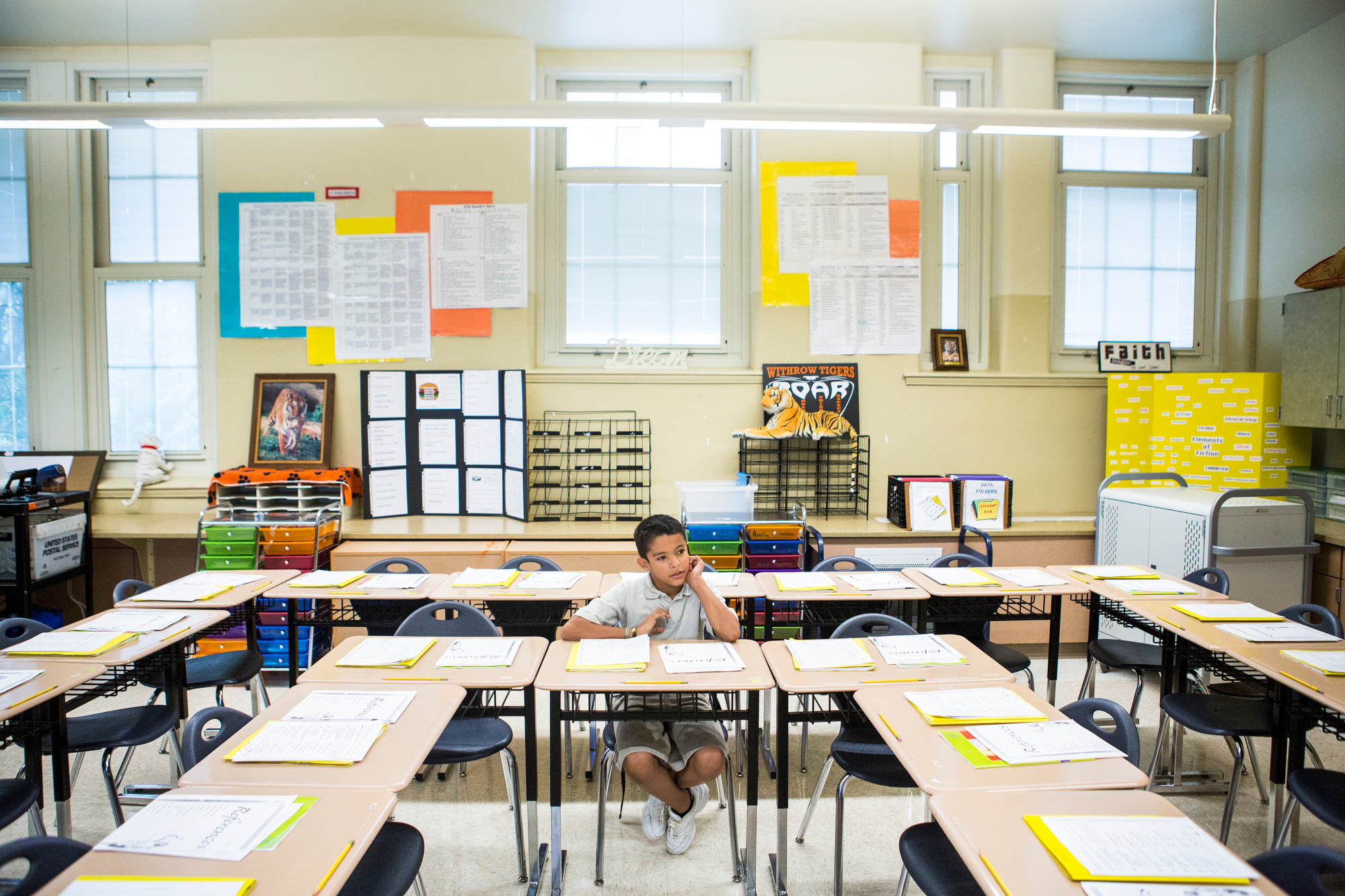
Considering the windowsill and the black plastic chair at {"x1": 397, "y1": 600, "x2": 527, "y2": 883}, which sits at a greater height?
the windowsill

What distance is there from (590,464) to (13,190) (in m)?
4.26

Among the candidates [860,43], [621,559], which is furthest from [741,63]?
[621,559]

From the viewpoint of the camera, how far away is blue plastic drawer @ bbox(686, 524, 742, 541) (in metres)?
4.00

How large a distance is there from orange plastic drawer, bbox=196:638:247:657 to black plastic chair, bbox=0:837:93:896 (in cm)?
286

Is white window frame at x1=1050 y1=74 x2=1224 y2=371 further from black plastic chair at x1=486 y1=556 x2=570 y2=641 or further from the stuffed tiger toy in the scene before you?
black plastic chair at x1=486 y1=556 x2=570 y2=641

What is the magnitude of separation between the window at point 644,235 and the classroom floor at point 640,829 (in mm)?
2689

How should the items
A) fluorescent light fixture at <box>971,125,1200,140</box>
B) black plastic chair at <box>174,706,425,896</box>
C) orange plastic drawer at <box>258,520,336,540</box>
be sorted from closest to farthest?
black plastic chair at <box>174,706,425,896</box> < fluorescent light fixture at <box>971,125,1200,140</box> < orange plastic drawer at <box>258,520,336,540</box>

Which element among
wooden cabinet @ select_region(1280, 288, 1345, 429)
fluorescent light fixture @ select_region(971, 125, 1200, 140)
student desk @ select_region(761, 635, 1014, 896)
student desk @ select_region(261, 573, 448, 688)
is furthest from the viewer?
wooden cabinet @ select_region(1280, 288, 1345, 429)

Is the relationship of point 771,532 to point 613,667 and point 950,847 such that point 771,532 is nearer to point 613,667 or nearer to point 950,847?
point 613,667

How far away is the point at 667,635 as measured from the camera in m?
2.53

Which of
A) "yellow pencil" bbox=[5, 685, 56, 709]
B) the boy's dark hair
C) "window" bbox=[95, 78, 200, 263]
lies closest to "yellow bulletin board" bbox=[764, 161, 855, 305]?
the boy's dark hair

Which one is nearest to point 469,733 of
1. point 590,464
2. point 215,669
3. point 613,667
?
point 613,667

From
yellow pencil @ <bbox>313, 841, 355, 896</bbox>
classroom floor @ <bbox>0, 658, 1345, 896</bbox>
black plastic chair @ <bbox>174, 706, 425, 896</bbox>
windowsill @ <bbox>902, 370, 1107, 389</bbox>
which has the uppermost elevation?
windowsill @ <bbox>902, 370, 1107, 389</bbox>

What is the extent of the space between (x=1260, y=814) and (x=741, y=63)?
4.79 m
